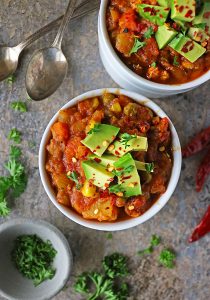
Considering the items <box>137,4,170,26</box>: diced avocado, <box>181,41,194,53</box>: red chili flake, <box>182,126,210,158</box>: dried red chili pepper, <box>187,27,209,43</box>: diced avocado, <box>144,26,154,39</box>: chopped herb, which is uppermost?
<box>137,4,170,26</box>: diced avocado

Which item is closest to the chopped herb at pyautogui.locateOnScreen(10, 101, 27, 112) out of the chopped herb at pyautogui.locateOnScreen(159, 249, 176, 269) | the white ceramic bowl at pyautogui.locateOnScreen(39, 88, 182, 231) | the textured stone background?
the textured stone background

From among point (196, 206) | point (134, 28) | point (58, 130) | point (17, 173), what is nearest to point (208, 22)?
point (134, 28)

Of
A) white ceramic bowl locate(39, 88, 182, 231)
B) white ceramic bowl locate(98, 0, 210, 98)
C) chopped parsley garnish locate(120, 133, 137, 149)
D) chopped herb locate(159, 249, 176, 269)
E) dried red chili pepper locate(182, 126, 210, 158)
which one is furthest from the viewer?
chopped herb locate(159, 249, 176, 269)

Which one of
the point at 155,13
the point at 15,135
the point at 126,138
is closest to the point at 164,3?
the point at 155,13

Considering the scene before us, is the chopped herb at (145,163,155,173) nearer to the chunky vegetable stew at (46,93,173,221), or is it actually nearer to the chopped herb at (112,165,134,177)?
the chunky vegetable stew at (46,93,173,221)

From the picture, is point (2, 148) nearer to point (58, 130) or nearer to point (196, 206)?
point (58, 130)

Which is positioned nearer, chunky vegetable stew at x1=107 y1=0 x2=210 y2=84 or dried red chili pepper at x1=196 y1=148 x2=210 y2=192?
chunky vegetable stew at x1=107 y1=0 x2=210 y2=84

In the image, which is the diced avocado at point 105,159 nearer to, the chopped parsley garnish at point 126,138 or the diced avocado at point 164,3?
the chopped parsley garnish at point 126,138

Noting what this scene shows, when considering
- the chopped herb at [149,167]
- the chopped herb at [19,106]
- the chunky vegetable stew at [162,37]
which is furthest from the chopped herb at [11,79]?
the chopped herb at [149,167]
